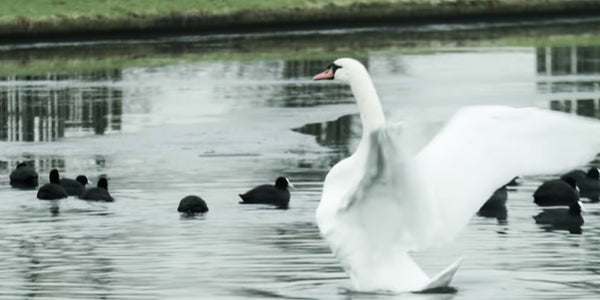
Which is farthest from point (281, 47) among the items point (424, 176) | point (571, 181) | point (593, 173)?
point (424, 176)

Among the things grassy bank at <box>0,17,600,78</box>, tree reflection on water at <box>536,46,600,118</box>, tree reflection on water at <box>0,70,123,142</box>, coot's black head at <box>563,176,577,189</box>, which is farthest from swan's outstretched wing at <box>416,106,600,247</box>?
grassy bank at <box>0,17,600,78</box>

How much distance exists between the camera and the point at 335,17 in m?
53.3

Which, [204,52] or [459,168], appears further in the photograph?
[204,52]

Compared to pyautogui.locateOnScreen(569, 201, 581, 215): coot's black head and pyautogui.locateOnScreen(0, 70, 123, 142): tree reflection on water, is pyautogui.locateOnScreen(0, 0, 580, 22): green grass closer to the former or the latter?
pyautogui.locateOnScreen(0, 70, 123, 142): tree reflection on water

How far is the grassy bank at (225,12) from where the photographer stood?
5044 centimetres

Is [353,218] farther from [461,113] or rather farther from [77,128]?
[77,128]

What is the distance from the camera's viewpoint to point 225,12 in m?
52.1

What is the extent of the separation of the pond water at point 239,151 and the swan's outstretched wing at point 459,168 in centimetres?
65

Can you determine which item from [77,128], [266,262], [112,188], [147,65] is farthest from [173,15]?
[266,262]

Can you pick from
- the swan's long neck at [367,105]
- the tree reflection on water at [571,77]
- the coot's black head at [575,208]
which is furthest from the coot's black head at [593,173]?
the swan's long neck at [367,105]

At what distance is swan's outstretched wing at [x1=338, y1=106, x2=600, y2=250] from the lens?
1241 cm

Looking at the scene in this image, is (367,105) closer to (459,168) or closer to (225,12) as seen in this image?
(459,168)

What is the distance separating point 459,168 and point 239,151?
13.9 m

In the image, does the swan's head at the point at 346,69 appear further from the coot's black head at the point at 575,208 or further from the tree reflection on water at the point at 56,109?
the tree reflection on water at the point at 56,109
